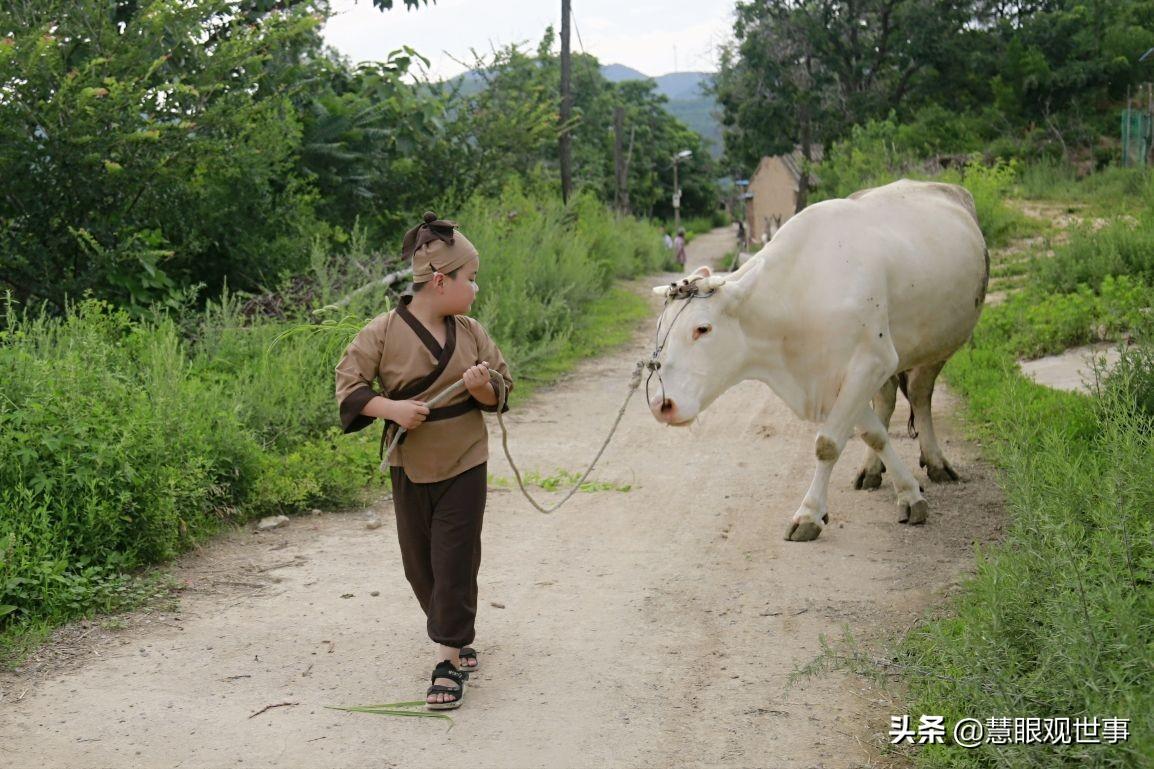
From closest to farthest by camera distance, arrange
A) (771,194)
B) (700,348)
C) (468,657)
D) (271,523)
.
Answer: (468,657) → (700,348) → (271,523) → (771,194)

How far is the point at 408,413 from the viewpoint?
4.07 m

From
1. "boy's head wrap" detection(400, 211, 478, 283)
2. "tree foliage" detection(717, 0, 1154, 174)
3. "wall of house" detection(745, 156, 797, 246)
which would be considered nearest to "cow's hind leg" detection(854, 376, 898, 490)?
"boy's head wrap" detection(400, 211, 478, 283)

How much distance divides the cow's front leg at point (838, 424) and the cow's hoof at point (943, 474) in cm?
121

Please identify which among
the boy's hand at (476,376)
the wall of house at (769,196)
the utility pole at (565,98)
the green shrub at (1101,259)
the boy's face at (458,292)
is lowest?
the wall of house at (769,196)

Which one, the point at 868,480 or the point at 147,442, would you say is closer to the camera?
the point at 147,442

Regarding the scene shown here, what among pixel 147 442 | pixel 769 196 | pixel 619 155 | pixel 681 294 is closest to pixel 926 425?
pixel 681 294

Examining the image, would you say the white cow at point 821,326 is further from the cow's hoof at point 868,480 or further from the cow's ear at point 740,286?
the cow's hoof at point 868,480

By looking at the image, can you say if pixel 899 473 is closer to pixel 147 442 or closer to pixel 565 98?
pixel 147 442

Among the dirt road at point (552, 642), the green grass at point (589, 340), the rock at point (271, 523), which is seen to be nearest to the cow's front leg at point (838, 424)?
the dirt road at point (552, 642)

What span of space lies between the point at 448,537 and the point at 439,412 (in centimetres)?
47

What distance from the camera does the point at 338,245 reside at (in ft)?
41.5

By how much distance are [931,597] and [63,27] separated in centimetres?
792

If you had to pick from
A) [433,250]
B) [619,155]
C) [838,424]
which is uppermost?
[619,155]

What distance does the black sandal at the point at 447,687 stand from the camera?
4.17 m
